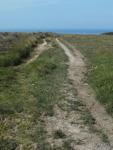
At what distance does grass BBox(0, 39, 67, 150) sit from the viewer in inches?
491

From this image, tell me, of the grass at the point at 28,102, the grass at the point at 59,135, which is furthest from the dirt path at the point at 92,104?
the grass at the point at 59,135

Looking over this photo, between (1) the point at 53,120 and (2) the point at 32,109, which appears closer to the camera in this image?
(1) the point at 53,120

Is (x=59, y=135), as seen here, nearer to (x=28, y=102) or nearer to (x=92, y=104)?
(x=92, y=104)

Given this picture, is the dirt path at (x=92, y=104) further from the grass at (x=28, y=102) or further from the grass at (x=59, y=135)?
the grass at (x=59, y=135)

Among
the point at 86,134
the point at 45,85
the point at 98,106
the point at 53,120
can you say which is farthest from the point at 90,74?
the point at 86,134

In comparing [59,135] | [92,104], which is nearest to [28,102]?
[92,104]

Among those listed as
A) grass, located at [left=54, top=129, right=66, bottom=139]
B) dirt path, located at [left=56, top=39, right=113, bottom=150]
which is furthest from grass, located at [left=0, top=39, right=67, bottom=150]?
dirt path, located at [left=56, top=39, right=113, bottom=150]

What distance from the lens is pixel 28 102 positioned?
17.0 metres

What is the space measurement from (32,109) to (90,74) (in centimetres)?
1064

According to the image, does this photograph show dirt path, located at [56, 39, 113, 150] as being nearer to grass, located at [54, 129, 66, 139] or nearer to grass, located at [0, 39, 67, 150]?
grass, located at [0, 39, 67, 150]

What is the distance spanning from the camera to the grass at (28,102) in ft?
40.9

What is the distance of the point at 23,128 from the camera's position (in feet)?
43.5

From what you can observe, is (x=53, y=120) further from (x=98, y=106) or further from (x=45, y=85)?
(x=45, y=85)

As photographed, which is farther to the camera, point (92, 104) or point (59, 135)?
point (92, 104)
